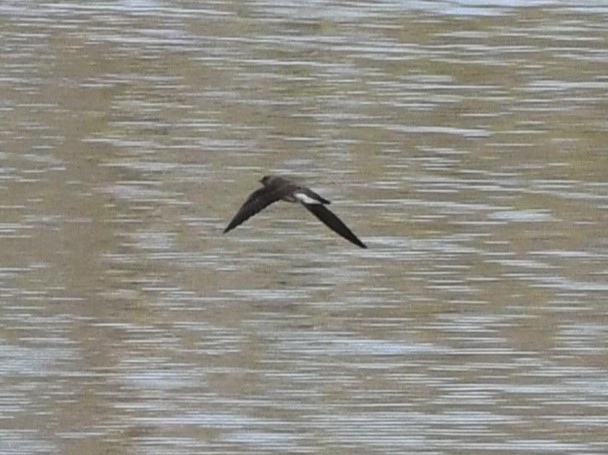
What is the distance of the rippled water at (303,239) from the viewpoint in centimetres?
795

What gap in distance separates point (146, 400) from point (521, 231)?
2.78 metres

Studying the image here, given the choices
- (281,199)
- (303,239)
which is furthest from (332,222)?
(303,239)

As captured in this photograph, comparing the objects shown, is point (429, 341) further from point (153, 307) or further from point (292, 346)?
point (153, 307)

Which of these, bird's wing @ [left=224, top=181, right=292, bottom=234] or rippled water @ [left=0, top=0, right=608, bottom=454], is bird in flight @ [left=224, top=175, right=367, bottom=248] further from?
rippled water @ [left=0, top=0, right=608, bottom=454]

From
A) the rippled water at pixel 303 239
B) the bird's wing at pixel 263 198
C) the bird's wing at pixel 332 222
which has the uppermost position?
the bird's wing at pixel 263 198

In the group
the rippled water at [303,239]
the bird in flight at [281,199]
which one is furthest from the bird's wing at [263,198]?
the rippled water at [303,239]

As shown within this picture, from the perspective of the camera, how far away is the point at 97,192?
35.9ft

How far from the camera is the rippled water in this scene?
7953 mm

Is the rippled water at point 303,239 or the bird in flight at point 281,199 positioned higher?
the bird in flight at point 281,199

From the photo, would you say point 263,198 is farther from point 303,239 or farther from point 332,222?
point 303,239

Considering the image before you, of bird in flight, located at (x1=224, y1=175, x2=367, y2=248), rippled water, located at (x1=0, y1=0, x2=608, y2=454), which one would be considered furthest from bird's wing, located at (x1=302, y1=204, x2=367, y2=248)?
rippled water, located at (x1=0, y1=0, x2=608, y2=454)

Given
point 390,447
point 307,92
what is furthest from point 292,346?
point 307,92

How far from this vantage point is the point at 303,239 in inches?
404

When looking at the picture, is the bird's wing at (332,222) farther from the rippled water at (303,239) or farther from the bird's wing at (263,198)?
the rippled water at (303,239)
